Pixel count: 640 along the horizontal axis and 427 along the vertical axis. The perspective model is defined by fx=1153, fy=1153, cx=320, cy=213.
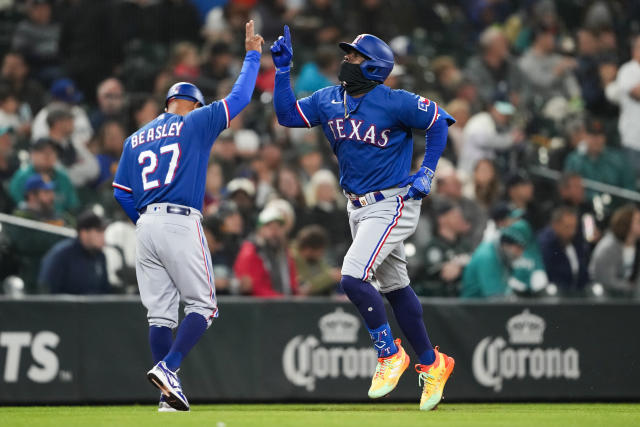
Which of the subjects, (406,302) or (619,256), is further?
(619,256)

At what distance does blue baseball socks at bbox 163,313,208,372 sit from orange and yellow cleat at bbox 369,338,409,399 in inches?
48.3

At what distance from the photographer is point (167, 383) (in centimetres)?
746

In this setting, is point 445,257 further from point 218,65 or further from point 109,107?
point 218,65

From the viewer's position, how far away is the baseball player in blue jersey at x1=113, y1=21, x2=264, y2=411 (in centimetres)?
775

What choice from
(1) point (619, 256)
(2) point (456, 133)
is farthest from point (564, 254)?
(2) point (456, 133)

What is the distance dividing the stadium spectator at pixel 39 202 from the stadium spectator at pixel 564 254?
15.8ft

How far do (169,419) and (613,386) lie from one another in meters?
5.09

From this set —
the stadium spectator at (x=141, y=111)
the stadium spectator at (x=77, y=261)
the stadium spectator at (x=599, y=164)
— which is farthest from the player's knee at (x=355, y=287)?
the stadium spectator at (x=599, y=164)

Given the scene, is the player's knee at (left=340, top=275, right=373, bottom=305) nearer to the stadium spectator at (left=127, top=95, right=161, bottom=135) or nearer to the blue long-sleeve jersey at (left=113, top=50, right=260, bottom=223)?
the blue long-sleeve jersey at (left=113, top=50, right=260, bottom=223)

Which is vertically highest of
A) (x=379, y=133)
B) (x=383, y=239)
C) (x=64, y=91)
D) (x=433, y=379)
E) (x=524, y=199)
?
(x=64, y=91)

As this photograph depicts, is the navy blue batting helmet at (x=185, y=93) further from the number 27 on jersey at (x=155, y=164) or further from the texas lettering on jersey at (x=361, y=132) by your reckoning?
the texas lettering on jersey at (x=361, y=132)

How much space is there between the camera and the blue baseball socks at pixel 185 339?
7.57m

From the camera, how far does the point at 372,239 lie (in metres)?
7.65

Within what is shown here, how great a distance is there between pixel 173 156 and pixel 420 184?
1.69 m
